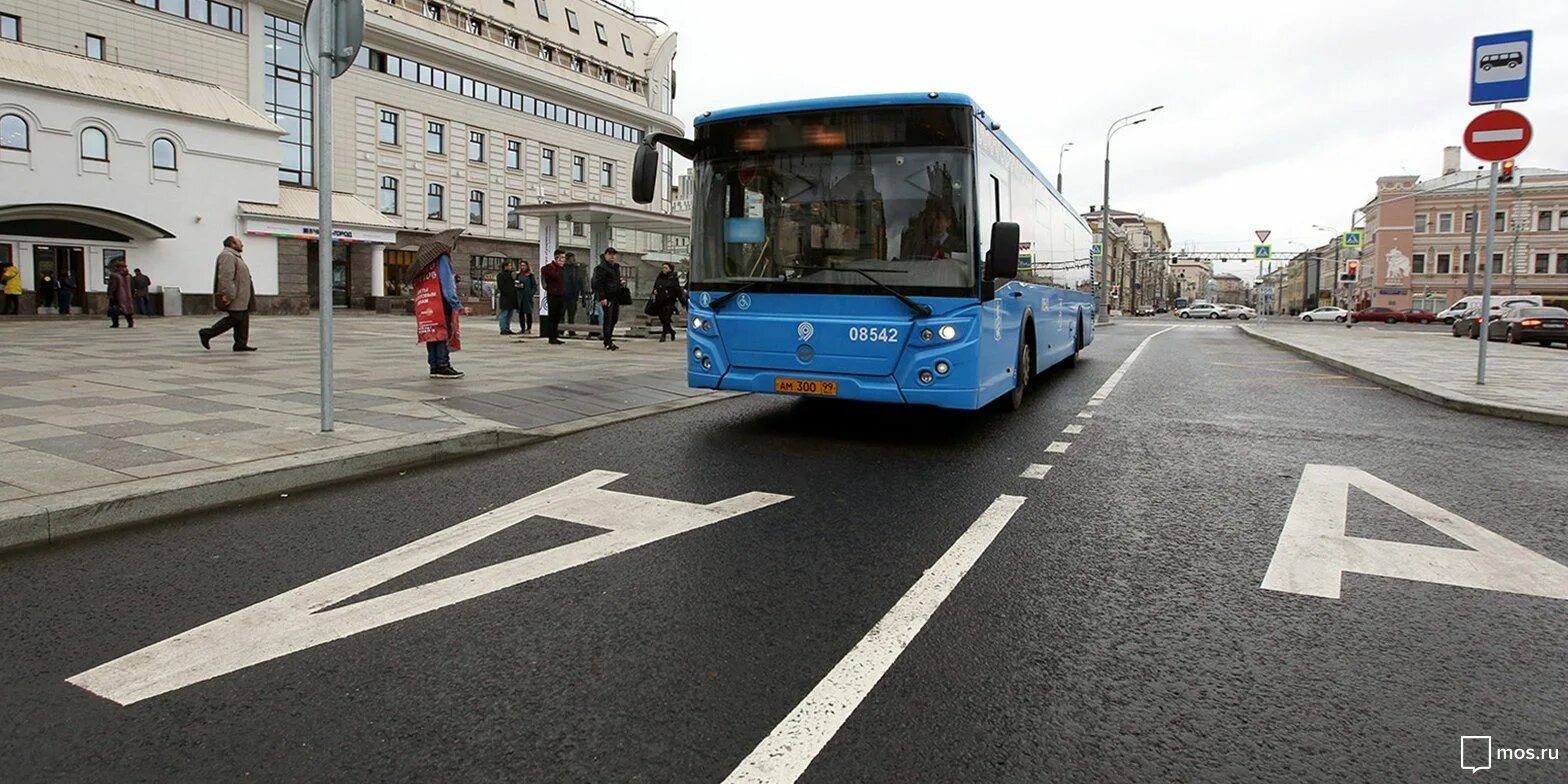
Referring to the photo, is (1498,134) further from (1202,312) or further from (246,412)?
(1202,312)

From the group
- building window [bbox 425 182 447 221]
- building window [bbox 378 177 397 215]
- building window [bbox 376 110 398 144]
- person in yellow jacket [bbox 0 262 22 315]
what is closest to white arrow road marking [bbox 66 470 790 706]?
person in yellow jacket [bbox 0 262 22 315]

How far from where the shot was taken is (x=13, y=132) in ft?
89.1

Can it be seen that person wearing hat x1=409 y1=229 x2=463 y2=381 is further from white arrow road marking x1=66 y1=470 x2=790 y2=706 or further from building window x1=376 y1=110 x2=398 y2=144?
building window x1=376 y1=110 x2=398 y2=144

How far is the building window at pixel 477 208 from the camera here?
50125 mm

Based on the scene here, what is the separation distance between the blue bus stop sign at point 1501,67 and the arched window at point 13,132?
34.7 metres

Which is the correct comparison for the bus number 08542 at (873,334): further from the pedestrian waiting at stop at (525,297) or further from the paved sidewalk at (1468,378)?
the pedestrian waiting at stop at (525,297)

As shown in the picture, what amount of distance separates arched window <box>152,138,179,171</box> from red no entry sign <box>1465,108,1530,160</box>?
34827 millimetres

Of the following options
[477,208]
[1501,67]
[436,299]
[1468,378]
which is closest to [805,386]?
[436,299]

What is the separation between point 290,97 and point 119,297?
70.4 feet

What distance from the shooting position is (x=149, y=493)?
5.16 metres

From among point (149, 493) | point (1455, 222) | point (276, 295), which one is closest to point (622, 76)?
point (276, 295)

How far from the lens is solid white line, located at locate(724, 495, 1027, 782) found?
256 centimetres

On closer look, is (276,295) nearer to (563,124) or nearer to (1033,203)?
(563,124)

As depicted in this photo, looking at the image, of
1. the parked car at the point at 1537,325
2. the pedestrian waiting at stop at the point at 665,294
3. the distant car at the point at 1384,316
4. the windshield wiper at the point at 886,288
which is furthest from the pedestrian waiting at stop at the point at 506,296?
the distant car at the point at 1384,316
